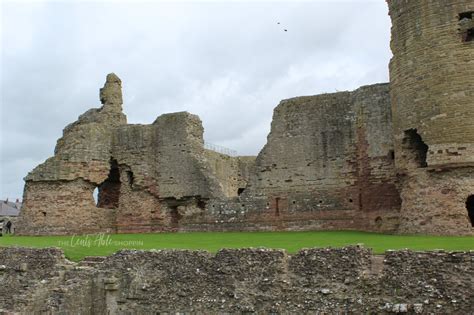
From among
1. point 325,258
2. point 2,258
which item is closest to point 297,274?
point 325,258

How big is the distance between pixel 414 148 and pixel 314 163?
13.4ft

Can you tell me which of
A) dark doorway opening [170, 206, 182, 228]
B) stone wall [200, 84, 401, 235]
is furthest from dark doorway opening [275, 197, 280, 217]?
dark doorway opening [170, 206, 182, 228]

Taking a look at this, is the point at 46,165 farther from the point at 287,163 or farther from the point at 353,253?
the point at 353,253

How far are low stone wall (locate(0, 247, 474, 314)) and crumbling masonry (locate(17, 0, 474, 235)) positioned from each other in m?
5.09

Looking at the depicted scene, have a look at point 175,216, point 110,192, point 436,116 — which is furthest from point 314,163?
point 110,192

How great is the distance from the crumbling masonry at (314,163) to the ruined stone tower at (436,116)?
3cm

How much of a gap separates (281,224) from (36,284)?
8272 millimetres

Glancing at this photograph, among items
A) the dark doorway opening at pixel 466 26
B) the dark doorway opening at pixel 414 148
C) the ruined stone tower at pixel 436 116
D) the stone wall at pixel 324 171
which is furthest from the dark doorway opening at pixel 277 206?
the dark doorway opening at pixel 466 26

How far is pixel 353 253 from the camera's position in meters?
9.84

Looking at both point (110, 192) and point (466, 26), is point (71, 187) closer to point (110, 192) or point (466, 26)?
point (110, 192)

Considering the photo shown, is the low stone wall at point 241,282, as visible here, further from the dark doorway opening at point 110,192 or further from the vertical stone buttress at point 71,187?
the dark doorway opening at point 110,192

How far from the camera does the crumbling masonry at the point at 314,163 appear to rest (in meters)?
14.3

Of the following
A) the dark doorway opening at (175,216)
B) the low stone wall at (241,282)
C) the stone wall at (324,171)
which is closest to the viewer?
the low stone wall at (241,282)

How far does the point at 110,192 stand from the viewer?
80.9 ft
